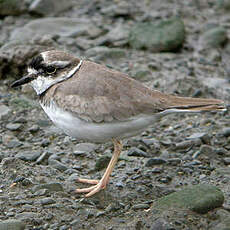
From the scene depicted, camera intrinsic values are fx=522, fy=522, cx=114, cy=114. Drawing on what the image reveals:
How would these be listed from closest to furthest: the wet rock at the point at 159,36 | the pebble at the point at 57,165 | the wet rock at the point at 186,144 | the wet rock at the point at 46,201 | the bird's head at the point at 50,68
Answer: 1. the wet rock at the point at 46,201
2. the bird's head at the point at 50,68
3. the pebble at the point at 57,165
4. the wet rock at the point at 186,144
5. the wet rock at the point at 159,36

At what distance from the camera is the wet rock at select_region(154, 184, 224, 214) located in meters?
4.80

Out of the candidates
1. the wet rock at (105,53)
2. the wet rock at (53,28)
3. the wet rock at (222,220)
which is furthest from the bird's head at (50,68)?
the wet rock at (53,28)

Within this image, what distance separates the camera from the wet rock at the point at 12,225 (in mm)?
4609

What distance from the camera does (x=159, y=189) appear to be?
5.54m

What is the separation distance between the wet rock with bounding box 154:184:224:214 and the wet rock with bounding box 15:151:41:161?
174 centimetres

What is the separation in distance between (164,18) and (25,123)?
4.14m

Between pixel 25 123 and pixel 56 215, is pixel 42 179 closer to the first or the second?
pixel 56 215

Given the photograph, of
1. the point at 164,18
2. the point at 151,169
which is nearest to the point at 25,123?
the point at 151,169

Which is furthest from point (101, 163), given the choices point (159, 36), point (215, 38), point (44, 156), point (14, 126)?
point (215, 38)

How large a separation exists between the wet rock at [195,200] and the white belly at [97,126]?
0.75 m

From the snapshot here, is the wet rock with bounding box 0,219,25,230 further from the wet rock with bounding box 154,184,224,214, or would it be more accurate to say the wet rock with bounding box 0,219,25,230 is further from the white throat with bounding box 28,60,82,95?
the white throat with bounding box 28,60,82,95

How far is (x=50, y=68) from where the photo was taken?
537 centimetres

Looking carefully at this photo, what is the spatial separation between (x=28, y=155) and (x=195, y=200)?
215 cm

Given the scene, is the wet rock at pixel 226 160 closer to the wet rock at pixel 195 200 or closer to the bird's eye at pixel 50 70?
the wet rock at pixel 195 200
